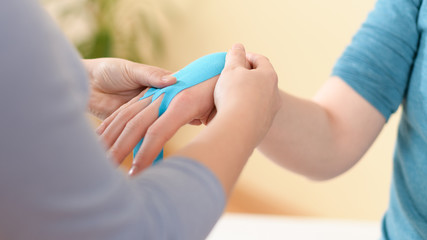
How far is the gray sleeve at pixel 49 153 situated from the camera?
1.24 ft

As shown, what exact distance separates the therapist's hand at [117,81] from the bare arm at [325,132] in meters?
0.25

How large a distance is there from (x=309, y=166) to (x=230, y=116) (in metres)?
0.49

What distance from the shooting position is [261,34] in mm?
2230

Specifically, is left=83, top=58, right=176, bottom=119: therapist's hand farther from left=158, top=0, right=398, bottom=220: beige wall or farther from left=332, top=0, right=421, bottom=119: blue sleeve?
left=158, top=0, right=398, bottom=220: beige wall

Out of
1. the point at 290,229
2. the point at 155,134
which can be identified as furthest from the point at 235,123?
the point at 290,229

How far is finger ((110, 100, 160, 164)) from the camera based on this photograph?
0.67 meters

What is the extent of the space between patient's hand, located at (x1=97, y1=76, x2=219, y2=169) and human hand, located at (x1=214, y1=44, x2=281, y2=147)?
0.07 metres

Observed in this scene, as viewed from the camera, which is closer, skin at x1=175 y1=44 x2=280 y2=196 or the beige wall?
skin at x1=175 y1=44 x2=280 y2=196

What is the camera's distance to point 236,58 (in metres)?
0.76

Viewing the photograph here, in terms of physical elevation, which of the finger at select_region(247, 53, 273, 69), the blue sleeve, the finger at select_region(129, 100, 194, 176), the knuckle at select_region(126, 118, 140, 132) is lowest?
the blue sleeve


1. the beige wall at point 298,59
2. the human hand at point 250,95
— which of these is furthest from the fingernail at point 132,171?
the beige wall at point 298,59

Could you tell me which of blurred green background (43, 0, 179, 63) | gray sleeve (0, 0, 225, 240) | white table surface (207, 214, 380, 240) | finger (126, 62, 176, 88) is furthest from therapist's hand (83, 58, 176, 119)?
blurred green background (43, 0, 179, 63)

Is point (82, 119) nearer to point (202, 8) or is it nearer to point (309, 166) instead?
point (309, 166)

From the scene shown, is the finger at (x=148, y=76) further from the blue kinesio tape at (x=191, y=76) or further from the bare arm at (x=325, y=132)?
the bare arm at (x=325, y=132)
